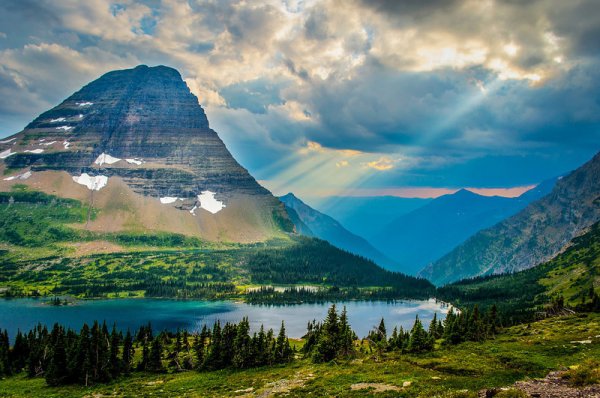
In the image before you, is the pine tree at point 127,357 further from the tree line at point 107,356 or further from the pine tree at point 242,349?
the pine tree at point 242,349

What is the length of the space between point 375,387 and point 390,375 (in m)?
8.97

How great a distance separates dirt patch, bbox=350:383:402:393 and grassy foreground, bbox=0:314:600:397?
0.07 meters

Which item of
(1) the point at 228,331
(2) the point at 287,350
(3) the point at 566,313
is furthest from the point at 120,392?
(3) the point at 566,313

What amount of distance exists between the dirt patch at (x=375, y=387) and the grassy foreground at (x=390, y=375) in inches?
2.7

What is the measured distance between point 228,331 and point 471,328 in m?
54.5

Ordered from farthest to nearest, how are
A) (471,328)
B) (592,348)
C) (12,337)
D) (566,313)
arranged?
(12,337) → (566,313) → (471,328) → (592,348)

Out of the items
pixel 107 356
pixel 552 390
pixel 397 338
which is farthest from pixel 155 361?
pixel 552 390

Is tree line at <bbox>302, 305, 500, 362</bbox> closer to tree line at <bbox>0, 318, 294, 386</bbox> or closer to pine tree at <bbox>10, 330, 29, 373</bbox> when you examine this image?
tree line at <bbox>0, 318, 294, 386</bbox>

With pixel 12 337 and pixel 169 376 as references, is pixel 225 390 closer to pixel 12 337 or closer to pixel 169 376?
pixel 169 376

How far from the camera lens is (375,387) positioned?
187ft

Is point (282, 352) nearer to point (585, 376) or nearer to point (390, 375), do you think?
point (390, 375)

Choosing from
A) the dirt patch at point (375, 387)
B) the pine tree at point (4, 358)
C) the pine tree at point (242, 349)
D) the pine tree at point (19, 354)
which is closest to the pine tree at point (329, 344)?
the pine tree at point (242, 349)

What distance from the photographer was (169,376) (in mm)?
94688

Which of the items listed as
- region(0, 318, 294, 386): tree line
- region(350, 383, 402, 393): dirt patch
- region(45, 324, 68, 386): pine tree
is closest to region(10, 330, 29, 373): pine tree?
region(0, 318, 294, 386): tree line
